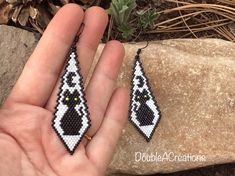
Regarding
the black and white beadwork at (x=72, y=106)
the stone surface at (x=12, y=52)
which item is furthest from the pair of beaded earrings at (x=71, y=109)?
the stone surface at (x=12, y=52)

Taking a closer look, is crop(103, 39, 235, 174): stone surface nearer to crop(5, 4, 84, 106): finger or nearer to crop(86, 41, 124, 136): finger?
crop(86, 41, 124, 136): finger

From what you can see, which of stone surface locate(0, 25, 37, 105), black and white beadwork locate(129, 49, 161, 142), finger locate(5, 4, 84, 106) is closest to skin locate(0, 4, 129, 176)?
finger locate(5, 4, 84, 106)

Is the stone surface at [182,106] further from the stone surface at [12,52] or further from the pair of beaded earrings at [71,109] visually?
the pair of beaded earrings at [71,109]

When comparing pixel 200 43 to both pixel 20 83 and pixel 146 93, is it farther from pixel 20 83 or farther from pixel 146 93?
pixel 20 83

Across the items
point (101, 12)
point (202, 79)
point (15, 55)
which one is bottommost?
point (202, 79)

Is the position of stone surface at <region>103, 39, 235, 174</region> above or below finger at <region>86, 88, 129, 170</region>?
below

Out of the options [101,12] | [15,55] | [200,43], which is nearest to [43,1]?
[15,55]
